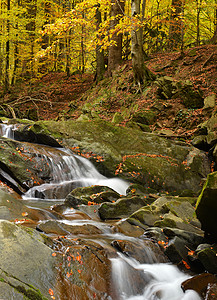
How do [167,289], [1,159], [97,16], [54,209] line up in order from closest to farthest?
[167,289] → [54,209] → [1,159] → [97,16]

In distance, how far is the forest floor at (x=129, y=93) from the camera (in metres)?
12.2

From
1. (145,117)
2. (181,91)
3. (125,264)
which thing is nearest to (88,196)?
(125,264)

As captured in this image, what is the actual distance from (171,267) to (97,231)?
1485mm

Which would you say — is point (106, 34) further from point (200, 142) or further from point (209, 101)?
point (200, 142)

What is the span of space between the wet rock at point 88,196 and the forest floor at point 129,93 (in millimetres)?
5829

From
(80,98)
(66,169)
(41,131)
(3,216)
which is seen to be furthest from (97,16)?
(3,216)

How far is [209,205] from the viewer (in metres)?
4.15

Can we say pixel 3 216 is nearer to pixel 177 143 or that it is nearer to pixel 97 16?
pixel 177 143

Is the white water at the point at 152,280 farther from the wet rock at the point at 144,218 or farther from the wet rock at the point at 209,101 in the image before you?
the wet rock at the point at 209,101

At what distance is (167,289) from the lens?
388 centimetres

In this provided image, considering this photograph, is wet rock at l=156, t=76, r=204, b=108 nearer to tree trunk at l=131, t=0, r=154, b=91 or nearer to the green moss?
tree trunk at l=131, t=0, r=154, b=91

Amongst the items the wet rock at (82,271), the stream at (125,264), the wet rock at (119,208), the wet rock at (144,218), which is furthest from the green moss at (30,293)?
the wet rock at (119,208)

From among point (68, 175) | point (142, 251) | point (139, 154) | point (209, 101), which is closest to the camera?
point (142, 251)

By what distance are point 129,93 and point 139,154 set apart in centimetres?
574
